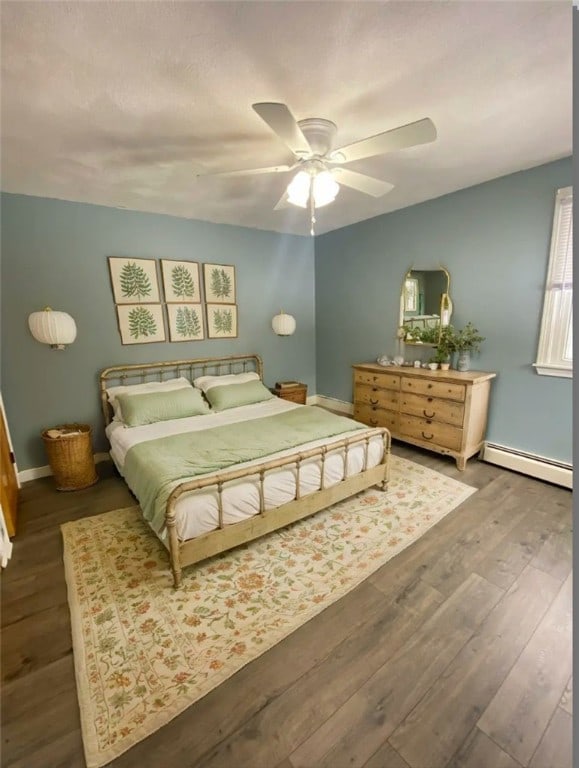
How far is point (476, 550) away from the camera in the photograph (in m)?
2.17

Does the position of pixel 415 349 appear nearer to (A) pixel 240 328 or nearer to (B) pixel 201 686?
(A) pixel 240 328

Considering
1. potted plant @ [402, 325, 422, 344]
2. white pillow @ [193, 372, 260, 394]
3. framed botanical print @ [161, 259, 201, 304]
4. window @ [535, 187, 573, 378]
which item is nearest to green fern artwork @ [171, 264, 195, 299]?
framed botanical print @ [161, 259, 201, 304]

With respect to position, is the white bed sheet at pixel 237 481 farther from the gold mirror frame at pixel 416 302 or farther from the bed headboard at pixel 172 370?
Result: the gold mirror frame at pixel 416 302

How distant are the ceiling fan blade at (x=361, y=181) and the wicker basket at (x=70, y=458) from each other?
117 inches

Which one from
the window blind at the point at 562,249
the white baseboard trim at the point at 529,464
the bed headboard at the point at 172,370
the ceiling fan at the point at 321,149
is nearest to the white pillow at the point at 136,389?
the bed headboard at the point at 172,370

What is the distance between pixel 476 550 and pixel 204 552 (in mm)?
1757

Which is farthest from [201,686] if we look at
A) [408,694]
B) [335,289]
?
[335,289]

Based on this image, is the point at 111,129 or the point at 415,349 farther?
the point at 415,349

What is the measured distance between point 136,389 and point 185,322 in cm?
99

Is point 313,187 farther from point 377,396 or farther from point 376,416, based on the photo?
point 376,416

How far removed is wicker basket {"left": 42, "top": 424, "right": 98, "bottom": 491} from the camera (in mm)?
2926

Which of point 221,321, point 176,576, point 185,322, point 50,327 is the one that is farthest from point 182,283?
point 176,576

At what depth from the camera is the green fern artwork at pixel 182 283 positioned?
3.78 m

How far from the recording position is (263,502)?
2.13 m
